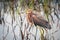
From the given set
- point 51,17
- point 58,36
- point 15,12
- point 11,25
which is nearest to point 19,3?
point 15,12

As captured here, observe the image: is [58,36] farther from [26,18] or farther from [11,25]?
[11,25]

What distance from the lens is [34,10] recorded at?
200 cm

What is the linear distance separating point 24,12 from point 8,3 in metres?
0.20

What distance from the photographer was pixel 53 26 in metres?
2.01

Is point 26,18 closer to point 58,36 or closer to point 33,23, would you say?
point 33,23

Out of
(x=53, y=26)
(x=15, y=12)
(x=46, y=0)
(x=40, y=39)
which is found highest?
(x=46, y=0)

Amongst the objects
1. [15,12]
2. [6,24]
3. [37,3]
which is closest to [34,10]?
[37,3]

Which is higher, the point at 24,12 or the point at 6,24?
the point at 24,12

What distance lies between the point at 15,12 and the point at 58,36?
0.54m

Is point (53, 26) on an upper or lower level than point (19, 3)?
lower

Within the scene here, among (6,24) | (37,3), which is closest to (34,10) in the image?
(37,3)

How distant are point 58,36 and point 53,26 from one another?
126 millimetres

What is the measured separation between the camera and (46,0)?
2002 millimetres

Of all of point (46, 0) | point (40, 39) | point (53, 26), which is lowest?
point (40, 39)
